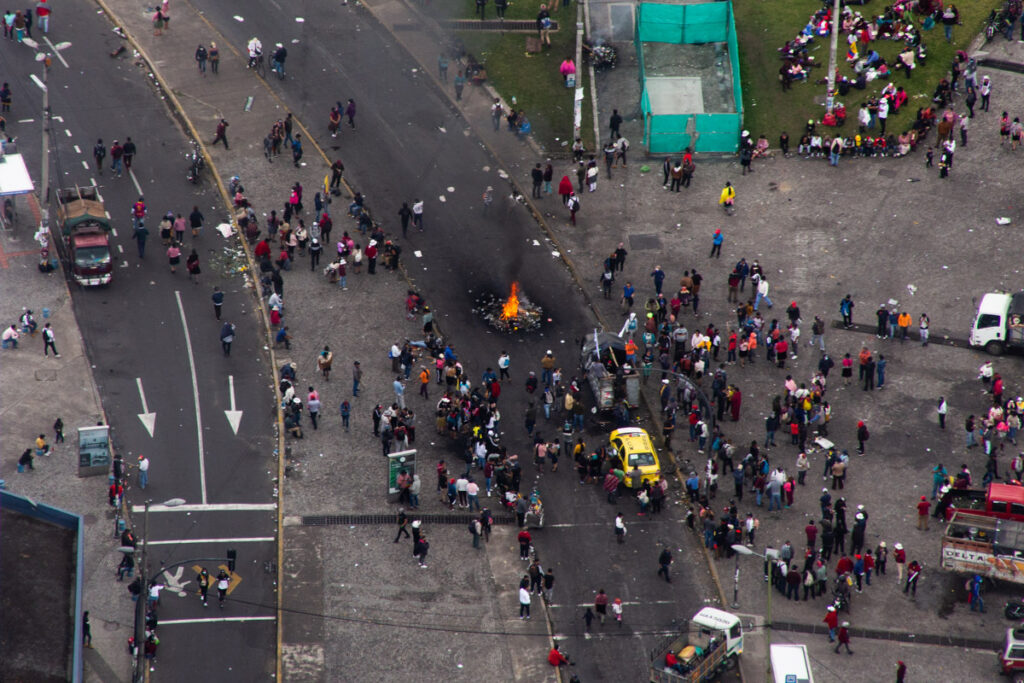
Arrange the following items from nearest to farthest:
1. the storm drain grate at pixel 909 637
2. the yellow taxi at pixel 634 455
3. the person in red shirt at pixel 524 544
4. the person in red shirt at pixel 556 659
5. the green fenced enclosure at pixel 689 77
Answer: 1. the person in red shirt at pixel 556 659
2. the storm drain grate at pixel 909 637
3. the person in red shirt at pixel 524 544
4. the yellow taxi at pixel 634 455
5. the green fenced enclosure at pixel 689 77

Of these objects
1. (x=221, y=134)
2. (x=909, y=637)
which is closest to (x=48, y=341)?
(x=221, y=134)

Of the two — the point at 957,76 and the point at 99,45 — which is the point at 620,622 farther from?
the point at 99,45

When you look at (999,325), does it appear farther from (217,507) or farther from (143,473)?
(143,473)

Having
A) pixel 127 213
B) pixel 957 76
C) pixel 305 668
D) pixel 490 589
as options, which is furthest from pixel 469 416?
pixel 957 76

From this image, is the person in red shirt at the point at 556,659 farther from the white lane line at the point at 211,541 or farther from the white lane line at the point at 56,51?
the white lane line at the point at 56,51

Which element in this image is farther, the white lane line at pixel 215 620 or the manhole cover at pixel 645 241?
the manhole cover at pixel 645 241

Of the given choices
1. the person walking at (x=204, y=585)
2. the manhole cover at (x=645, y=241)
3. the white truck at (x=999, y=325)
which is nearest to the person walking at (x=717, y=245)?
the manhole cover at (x=645, y=241)

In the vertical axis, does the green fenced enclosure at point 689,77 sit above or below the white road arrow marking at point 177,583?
above
